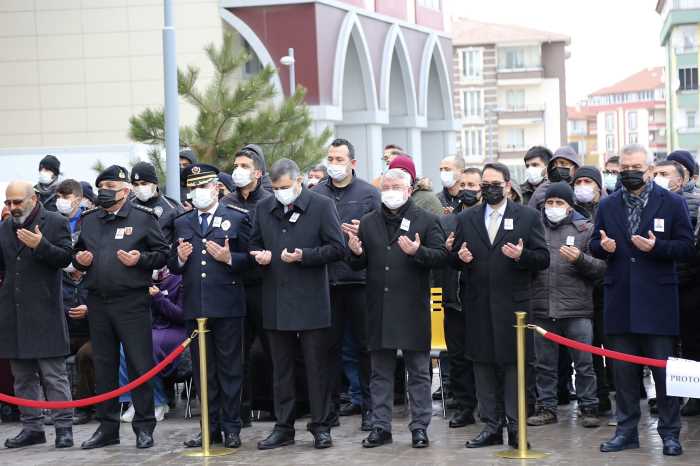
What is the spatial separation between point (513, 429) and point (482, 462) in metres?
0.58

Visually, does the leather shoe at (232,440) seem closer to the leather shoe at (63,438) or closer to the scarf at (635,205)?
the leather shoe at (63,438)

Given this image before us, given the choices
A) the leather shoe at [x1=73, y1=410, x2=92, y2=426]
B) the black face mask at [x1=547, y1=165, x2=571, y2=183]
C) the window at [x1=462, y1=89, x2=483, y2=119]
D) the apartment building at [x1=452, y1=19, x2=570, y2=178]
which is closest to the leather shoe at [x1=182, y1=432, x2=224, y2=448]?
the leather shoe at [x1=73, y1=410, x2=92, y2=426]

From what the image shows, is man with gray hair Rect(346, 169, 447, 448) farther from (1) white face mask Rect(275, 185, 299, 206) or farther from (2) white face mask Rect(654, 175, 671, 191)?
(2) white face mask Rect(654, 175, 671, 191)

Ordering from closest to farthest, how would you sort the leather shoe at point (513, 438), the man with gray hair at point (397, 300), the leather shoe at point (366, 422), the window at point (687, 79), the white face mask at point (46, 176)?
the leather shoe at point (513, 438) < the man with gray hair at point (397, 300) < the leather shoe at point (366, 422) < the white face mask at point (46, 176) < the window at point (687, 79)

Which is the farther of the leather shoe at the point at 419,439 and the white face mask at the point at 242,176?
the white face mask at the point at 242,176

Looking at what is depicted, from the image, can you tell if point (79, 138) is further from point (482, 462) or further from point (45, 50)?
point (482, 462)

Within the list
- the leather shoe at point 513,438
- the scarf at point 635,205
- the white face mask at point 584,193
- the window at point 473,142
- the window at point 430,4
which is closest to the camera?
the scarf at point 635,205

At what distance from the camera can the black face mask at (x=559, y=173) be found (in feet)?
41.9

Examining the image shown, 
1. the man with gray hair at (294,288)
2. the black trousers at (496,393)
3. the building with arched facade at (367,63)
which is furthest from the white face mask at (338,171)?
the building with arched facade at (367,63)

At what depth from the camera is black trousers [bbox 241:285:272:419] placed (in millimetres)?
11742

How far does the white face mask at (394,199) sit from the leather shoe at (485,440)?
6.33 ft

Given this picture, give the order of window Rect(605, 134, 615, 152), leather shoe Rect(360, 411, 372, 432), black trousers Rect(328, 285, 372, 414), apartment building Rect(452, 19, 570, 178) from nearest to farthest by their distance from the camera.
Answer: leather shoe Rect(360, 411, 372, 432) → black trousers Rect(328, 285, 372, 414) → apartment building Rect(452, 19, 570, 178) → window Rect(605, 134, 615, 152)

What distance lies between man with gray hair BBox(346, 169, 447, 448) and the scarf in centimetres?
146

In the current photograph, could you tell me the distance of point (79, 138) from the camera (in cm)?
3856
